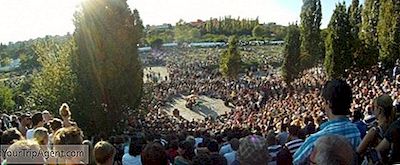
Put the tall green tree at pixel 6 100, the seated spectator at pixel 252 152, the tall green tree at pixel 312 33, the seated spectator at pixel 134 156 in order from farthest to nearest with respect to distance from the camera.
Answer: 1. the tall green tree at pixel 312 33
2. the tall green tree at pixel 6 100
3. the seated spectator at pixel 134 156
4. the seated spectator at pixel 252 152

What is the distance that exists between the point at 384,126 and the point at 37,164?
3.08m

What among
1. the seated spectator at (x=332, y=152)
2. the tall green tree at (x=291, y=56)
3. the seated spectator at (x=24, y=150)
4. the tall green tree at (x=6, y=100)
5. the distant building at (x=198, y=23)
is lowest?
the tall green tree at (x=6, y=100)

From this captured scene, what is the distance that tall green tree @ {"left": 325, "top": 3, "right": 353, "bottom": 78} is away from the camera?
34000 millimetres

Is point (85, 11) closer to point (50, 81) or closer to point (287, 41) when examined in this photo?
point (50, 81)

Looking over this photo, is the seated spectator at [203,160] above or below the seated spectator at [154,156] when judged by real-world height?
below

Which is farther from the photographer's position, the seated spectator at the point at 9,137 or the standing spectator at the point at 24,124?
the standing spectator at the point at 24,124

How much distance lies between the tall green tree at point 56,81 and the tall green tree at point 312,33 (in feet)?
91.6

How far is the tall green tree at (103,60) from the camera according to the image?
19109 millimetres

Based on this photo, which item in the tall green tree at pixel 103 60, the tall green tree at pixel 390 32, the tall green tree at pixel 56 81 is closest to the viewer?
the tall green tree at pixel 103 60

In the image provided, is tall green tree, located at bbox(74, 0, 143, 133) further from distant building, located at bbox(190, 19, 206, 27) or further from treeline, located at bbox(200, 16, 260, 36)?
distant building, located at bbox(190, 19, 206, 27)

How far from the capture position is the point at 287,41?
43.2 metres

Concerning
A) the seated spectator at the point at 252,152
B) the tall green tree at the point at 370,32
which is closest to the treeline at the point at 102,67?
the seated spectator at the point at 252,152

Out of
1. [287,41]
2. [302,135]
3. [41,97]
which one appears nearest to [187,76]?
[287,41]

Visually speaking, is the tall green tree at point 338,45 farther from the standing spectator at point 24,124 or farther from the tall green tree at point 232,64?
the standing spectator at point 24,124
